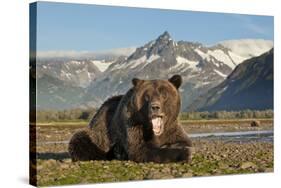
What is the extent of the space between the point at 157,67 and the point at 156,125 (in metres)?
0.90

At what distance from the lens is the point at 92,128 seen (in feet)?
35.7

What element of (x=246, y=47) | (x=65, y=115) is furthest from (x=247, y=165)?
(x=65, y=115)

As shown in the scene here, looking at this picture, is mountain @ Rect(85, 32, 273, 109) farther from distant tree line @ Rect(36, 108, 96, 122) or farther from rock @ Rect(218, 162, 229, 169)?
rock @ Rect(218, 162, 229, 169)

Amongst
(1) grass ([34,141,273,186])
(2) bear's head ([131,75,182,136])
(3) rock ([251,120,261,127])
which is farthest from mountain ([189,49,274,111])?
(2) bear's head ([131,75,182,136])

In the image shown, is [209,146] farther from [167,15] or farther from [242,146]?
[167,15]

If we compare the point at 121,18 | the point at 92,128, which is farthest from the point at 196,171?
the point at 121,18

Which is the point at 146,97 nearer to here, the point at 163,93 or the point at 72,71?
the point at 163,93

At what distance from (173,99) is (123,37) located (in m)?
1.09

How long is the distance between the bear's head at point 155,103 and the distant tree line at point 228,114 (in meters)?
0.33

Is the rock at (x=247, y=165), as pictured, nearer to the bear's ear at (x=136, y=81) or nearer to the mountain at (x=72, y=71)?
the bear's ear at (x=136, y=81)

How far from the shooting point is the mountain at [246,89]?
11867 millimetres

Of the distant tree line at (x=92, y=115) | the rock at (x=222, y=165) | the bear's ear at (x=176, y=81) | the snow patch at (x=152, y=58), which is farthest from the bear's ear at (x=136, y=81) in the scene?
the rock at (x=222, y=165)

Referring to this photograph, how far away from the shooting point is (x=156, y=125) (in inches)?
430

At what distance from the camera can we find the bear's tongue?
35.8 ft
